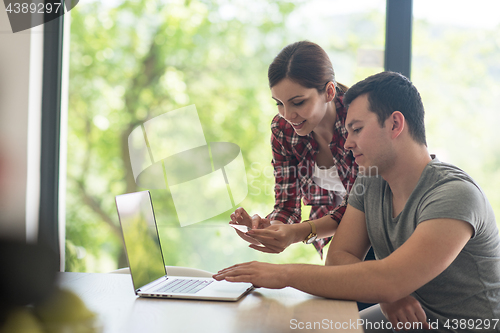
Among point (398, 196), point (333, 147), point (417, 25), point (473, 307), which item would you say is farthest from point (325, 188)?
point (417, 25)

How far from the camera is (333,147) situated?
1544mm

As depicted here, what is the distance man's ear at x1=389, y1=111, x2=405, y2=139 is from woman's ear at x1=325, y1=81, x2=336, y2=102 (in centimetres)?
38

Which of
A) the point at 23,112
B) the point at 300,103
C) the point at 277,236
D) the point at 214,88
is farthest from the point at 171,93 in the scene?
the point at 277,236

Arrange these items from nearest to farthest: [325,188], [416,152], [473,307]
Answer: [473,307] < [416,152] < [325,188]

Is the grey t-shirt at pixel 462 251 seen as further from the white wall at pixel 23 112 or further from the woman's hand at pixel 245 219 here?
the white wall at pixel 23 112

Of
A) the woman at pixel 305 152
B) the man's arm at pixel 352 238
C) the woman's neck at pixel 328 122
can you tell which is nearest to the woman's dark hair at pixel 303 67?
the woman at pixel 305 152

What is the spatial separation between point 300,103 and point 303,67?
5.1 inches

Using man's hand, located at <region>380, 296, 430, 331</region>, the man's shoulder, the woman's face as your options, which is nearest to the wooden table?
man's hand, located at <region>380, 296, 430, 331</region>

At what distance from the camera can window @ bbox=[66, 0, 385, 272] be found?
7.65 feet

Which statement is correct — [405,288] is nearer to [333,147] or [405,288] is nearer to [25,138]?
[333,147]

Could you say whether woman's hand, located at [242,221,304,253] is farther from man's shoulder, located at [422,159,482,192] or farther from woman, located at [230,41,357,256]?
man's shoulder, located at [422,159,482,192]

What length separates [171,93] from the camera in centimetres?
245

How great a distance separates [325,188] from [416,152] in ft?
2.11

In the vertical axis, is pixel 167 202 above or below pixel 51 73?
below
